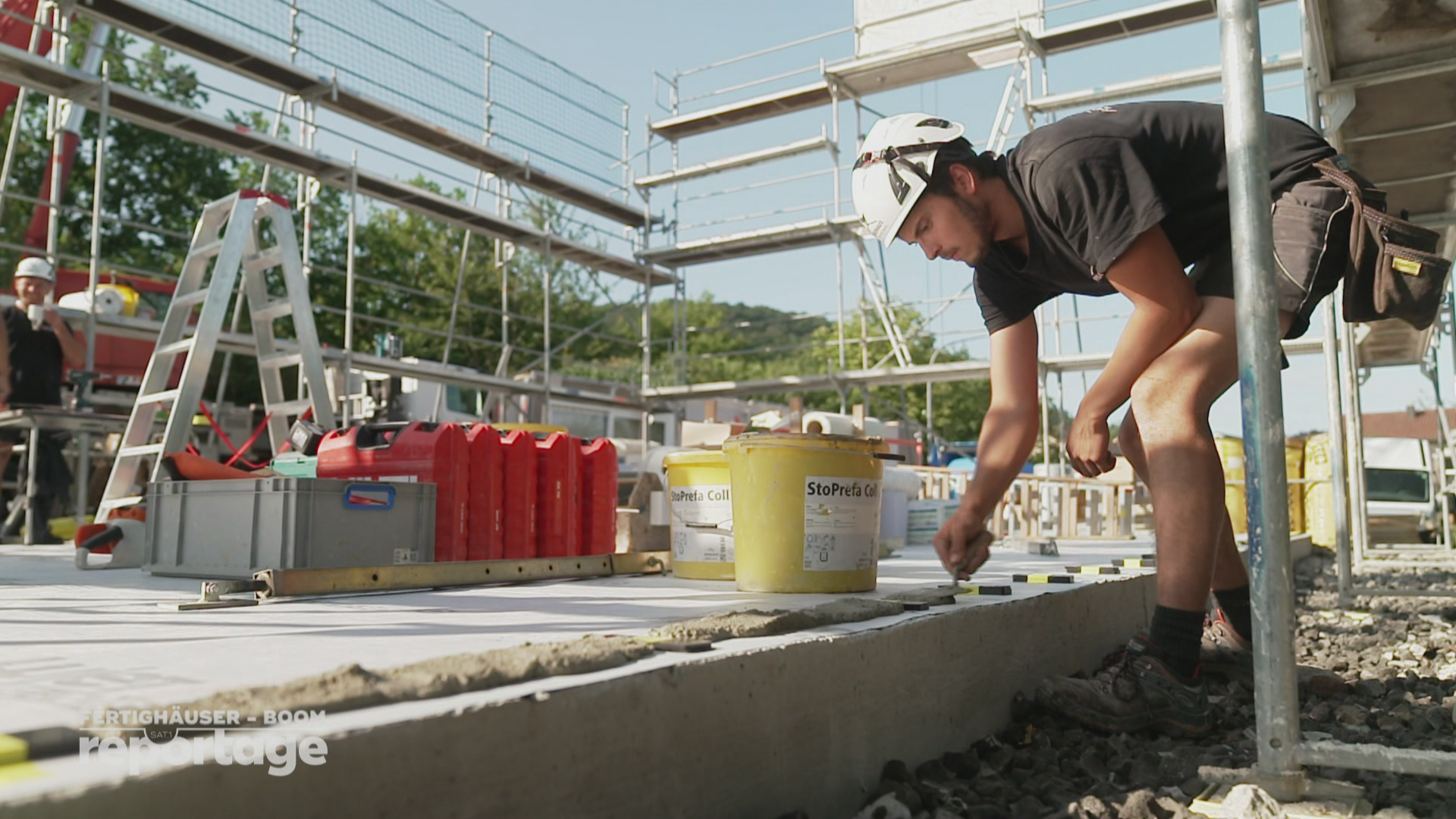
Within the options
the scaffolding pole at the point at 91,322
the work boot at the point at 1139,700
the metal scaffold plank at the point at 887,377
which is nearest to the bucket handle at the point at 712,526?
the work boot at the point at 1139,700

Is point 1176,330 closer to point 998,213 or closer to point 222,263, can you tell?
point 998,213

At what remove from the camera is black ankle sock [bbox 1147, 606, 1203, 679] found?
2137 mm

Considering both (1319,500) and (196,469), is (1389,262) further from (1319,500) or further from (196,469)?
(1319,500)

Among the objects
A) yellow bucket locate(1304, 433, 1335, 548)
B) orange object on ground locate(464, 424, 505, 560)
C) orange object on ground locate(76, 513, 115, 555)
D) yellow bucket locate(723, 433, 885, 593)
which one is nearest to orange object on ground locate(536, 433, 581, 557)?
orange object on ground locate(464, 424, 505, 560)

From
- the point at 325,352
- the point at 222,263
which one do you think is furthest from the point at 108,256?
the point at 222,263

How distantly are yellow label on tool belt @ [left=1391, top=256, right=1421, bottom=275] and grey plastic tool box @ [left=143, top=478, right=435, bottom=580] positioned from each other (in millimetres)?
2946

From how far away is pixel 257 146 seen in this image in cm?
1089

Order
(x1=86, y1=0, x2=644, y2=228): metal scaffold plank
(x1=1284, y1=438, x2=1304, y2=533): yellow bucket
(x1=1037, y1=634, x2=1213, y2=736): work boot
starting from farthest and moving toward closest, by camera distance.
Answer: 1. (x1=1284, y1=438, x2=1304, y2=533): yellow bucket
2. (x1=86, y1=0, x2=644, y2=228): metal scaffold plank
3. (x1=1037, y1=634, x2=1213, y2=736): work boot

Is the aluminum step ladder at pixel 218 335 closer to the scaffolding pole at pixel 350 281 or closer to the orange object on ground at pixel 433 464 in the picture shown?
the orange object on ground at pixel 433 464

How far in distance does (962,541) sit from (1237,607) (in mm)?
840

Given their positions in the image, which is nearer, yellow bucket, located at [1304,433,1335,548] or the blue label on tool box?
the blue label on tool box

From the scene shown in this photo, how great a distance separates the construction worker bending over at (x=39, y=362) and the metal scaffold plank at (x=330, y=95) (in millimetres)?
4342

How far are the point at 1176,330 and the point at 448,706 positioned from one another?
67.9 inches

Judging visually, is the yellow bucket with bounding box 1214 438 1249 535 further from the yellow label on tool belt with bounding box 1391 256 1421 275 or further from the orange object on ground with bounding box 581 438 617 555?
the yellow label on tool belt with bounding box 1391 256 1421 275
